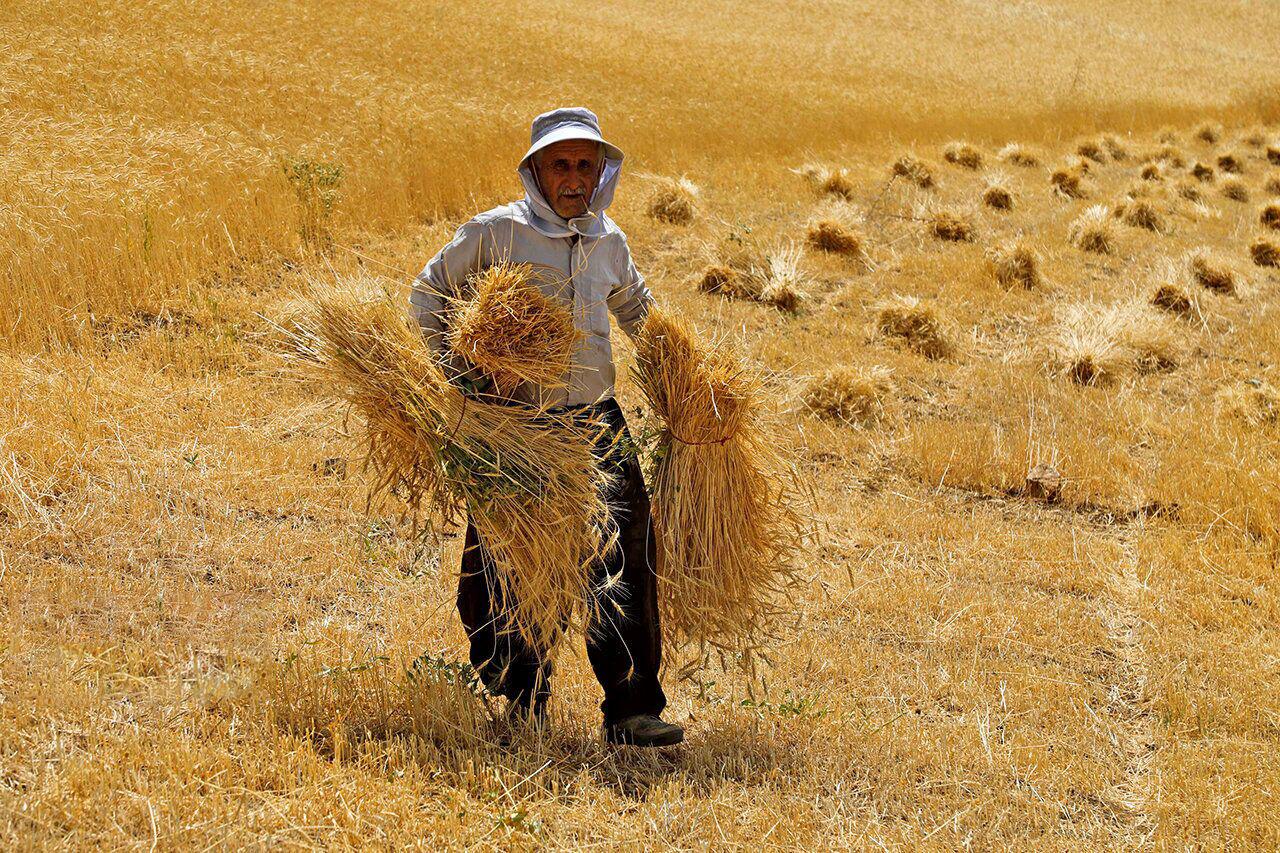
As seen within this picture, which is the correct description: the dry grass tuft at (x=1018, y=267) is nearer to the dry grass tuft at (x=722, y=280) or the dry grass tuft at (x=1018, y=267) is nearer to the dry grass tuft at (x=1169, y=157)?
the dry grass tuft at (x=722, y=280)

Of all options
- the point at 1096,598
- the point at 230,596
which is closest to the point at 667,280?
the point at 1096,598

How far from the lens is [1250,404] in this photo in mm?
6961

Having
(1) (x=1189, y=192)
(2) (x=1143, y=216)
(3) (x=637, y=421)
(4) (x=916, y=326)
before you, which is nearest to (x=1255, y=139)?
(1) (x=1189, y=192)

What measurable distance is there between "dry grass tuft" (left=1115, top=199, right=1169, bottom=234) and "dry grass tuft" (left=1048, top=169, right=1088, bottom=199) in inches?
47.7

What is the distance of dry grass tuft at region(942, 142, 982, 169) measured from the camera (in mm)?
14828

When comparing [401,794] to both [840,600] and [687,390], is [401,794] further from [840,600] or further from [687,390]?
[840,600]

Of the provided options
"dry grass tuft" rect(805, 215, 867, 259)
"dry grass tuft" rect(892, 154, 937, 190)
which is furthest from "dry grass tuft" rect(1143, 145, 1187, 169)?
"dry grass tuft" rect(805, 215, 867, 259)

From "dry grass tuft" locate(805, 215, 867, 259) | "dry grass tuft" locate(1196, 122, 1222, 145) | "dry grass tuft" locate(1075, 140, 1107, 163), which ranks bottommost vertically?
"dry grass tuft" locate(805, 215, 867, 259)

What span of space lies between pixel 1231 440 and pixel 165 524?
5.69 metres

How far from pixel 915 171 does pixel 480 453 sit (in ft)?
37.6

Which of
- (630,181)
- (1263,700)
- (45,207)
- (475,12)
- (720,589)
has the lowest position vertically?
(1263,700)

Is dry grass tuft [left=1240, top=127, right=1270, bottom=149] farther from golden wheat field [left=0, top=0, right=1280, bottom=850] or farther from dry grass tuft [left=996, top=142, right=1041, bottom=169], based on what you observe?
dry grass tuft [left=996, top=142, right=1041, bottom=169]

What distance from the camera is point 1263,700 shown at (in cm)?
397

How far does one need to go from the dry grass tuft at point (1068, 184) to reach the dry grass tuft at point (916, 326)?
6.27 metres
